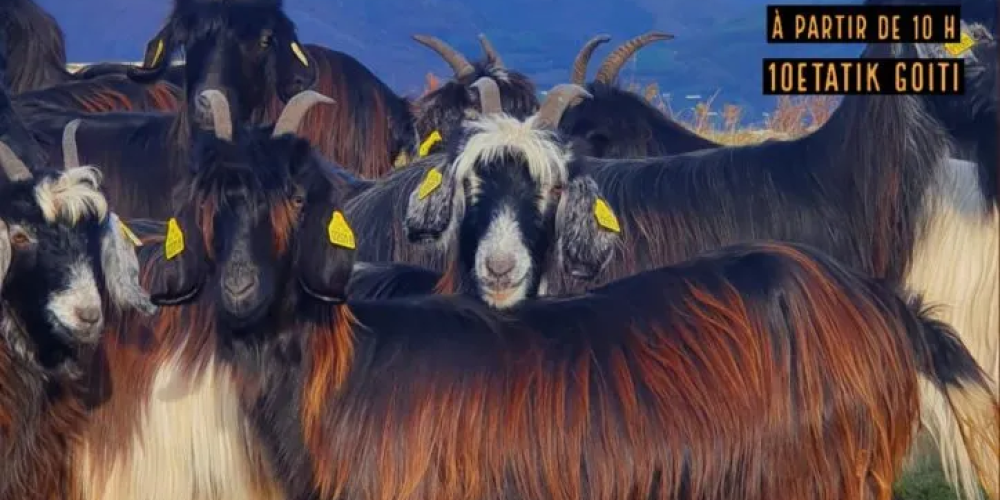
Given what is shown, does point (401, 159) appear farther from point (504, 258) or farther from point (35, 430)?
point (35, 430)

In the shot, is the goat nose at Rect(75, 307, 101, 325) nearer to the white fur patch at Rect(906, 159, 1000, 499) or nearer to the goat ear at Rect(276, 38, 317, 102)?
the white fur patch at Rect(906, 159, 1000, 499)

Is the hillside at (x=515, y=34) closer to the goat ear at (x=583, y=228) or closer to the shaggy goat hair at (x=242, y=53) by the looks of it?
the shaggy goat hair at (x=242, y=53)

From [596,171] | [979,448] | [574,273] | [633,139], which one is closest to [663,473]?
Answer: [979,448]

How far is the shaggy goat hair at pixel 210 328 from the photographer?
5258 mm

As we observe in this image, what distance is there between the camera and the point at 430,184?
22.5 ft

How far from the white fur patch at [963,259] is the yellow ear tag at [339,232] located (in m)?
2.66

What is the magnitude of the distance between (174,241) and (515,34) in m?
10.6

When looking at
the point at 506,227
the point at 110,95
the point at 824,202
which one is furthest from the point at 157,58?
the point at 824,202

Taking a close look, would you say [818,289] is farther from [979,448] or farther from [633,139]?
[633,139]

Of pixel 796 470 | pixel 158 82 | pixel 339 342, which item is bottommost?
pixel 796 470

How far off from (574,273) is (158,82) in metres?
3.67

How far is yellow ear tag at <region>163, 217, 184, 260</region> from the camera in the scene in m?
5.41

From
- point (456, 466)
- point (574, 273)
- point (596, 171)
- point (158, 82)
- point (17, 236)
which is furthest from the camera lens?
point (158, 82)

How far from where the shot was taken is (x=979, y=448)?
5.50m
